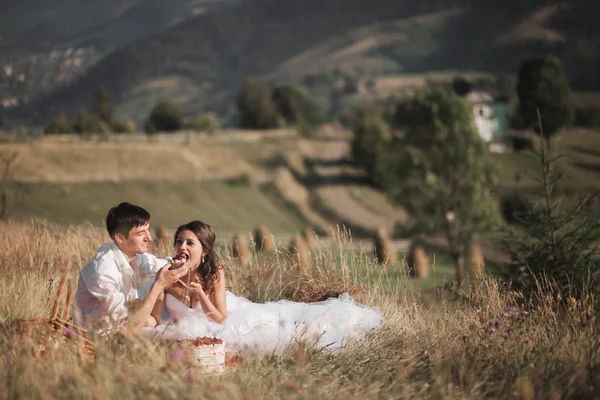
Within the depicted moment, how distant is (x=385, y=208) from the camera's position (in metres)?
67.0

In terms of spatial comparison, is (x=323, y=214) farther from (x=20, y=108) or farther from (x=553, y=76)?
(x=20, y=108)

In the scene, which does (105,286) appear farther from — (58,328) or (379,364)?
A: (379,364)

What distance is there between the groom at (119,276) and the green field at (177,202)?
36.7 meters

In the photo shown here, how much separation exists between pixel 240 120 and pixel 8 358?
4312 inches

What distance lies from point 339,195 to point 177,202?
1752 cm

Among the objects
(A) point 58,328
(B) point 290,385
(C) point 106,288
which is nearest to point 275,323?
(C) point 106,288

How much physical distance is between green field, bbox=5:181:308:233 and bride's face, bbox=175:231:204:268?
36719 mm

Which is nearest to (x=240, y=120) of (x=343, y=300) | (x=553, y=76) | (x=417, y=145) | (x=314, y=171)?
(x=314, y=171)

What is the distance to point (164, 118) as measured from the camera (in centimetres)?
10625

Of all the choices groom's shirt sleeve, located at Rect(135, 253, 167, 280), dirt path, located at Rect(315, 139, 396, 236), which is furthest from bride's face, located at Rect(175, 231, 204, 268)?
dirt path, located at Rect(315, 139, 396, 236)

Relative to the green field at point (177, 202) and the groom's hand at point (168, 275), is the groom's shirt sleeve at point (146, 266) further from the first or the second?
the green field at point (177, 202)

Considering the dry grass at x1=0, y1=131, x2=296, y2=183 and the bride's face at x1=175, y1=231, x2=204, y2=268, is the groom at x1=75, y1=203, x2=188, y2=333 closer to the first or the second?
the bride's face at x1=175, y1=231, x2=204, y2=268

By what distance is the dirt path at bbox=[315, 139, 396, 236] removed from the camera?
58.9 meters

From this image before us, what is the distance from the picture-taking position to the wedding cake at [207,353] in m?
6.27
